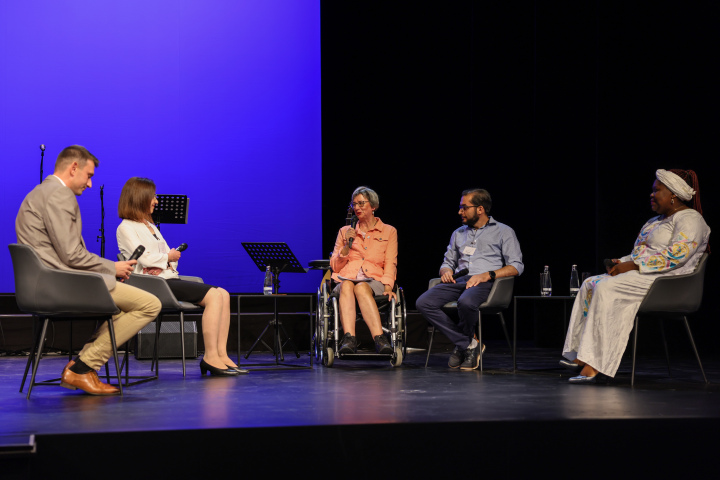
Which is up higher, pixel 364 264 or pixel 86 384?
pixel 364 264

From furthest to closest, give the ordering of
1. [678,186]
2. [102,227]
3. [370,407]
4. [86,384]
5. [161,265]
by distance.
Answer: [102,227] → [161,265] → [678,186] → [86,384] → [370,407]

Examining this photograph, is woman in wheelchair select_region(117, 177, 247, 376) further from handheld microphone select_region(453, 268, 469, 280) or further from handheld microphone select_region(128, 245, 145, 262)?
handheld microphone select_region(453, 268, 469, 280)

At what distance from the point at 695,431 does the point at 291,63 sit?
5.35 meters

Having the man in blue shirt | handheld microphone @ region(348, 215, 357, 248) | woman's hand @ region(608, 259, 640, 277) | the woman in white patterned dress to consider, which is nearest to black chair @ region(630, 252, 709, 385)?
the woman in white patterned dress

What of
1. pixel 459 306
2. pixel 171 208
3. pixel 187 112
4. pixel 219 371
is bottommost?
pixel 219 371

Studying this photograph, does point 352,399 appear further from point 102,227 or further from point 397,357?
point 102,227

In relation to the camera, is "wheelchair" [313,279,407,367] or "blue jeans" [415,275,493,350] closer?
"blue jeans" [415,275,493,350]

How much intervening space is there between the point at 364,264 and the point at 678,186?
2.08 m

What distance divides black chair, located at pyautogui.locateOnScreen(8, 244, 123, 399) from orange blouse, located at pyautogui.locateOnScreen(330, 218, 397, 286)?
6.74 feet

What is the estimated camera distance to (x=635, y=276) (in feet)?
12.3

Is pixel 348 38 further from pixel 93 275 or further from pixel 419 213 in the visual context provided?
pixel 93 275

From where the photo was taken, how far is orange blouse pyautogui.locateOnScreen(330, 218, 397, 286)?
5.01m

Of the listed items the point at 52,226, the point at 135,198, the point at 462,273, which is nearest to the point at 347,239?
the point at 462,273

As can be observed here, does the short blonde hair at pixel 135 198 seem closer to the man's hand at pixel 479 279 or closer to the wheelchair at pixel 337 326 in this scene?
the wheelchair at pixel 337 326
